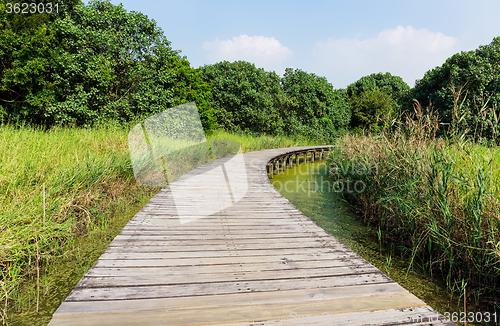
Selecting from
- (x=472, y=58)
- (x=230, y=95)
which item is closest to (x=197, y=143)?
(x=230, y=95)

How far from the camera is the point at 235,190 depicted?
4582mm

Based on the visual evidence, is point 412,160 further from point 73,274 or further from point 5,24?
point 5,24

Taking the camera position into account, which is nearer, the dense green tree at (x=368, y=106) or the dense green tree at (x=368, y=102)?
the dense green tree at (x=368, y=102)

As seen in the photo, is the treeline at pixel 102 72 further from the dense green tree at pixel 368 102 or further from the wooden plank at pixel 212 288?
the wooden plank at pixel 212 288

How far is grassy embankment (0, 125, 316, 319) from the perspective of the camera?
2.35m

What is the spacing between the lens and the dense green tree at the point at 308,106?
2252 cm

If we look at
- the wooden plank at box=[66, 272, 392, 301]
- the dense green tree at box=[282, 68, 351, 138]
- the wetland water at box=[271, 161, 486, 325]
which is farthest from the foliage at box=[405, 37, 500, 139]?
the wooden plank at box=[66, 272, 392, 301]

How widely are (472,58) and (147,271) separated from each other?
17037 millimetres

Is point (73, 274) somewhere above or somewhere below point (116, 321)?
below

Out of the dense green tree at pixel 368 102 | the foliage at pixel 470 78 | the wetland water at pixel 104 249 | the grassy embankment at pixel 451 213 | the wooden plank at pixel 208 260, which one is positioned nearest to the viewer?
the wooden plank at pixel 208 260

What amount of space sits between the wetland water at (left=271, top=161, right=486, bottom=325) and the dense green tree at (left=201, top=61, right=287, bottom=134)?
1259 cm

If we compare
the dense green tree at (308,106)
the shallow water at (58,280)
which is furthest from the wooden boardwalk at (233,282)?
the dense green tree at (308,106)

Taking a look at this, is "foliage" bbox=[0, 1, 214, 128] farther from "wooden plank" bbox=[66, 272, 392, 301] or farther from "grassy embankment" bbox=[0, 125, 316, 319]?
"wooden plank" bbox=[66, 272, 392, 301]

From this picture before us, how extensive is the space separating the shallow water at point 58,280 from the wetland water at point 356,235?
10.5 feet
